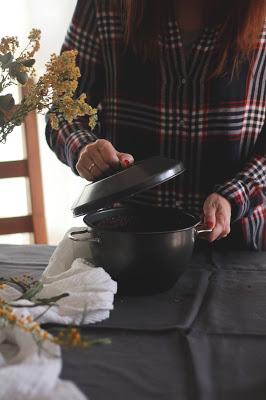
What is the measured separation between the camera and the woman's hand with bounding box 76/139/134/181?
3.01 ft

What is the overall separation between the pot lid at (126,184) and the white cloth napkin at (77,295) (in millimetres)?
91

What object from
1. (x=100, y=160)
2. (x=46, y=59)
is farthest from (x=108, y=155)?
(x=46, y=59)

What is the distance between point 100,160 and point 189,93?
284mm

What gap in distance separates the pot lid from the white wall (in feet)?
4.72

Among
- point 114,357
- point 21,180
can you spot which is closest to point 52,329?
point 114,357

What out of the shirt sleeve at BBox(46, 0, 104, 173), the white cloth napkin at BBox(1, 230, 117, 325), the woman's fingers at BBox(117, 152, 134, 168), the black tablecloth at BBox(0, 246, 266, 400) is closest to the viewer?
the black tablecloth at BBox(0, 246, 266, 400)

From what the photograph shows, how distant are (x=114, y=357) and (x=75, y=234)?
261 mm

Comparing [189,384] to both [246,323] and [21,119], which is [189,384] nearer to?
[246,323]

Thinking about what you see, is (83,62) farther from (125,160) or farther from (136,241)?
(136,241)

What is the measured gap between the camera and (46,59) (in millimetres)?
2191

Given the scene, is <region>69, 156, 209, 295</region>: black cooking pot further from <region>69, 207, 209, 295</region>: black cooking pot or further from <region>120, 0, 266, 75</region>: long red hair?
<region>120, 0, 266, 75</region>: long red hair

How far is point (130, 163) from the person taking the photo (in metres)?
0.90

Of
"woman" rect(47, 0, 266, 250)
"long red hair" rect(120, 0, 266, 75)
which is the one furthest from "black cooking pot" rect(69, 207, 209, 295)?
"long red hair" rect(120, 0, 266, 75)

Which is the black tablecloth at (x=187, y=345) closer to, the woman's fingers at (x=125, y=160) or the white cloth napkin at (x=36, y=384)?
the white cloth napkin at (x=36, y=384)
